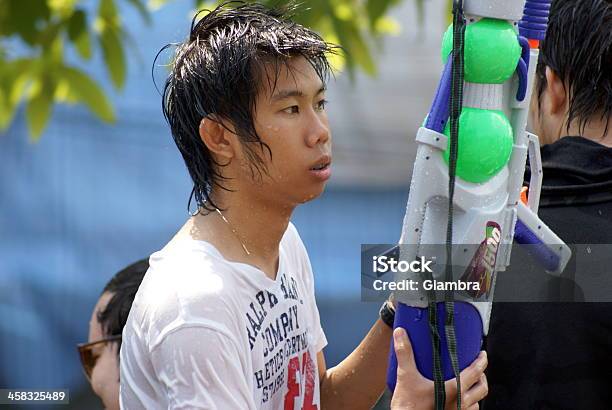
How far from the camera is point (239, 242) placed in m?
1.80

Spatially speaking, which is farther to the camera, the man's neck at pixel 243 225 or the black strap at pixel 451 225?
the man's neck at pixel 243 225

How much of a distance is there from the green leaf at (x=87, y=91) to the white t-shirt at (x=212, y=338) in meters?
1.69

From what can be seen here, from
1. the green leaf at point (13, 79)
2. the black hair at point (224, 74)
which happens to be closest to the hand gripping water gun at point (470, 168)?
the black hair at point (224, 74)

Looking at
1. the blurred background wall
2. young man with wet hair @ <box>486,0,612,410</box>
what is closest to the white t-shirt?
young man with wet hair @ <box>486,0,612,410</box>

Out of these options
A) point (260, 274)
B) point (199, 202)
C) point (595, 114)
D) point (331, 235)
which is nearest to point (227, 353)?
point (260, 274)

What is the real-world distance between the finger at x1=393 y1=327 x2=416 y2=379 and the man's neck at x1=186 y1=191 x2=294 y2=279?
11.1 inches

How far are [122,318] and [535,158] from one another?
117 centimetres

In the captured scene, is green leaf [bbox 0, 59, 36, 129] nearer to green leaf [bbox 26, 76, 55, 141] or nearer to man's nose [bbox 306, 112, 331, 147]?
green leaf [bbox 26, 76, 55, 141]

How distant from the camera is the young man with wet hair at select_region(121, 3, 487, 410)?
1.61 m

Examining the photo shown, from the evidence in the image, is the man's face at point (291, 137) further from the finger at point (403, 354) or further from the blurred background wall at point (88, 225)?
the blurred background wall at point (88, 225)

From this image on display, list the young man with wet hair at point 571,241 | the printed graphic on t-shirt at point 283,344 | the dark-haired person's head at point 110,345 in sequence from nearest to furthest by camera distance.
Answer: the printed graphic on t-shirt at point 283,344 < the young man with wet hair at point 571,241 < the dark-haired person's head at point 110,345

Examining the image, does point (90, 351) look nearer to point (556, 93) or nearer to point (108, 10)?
point (556, 93)

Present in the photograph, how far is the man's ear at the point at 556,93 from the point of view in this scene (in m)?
2.03

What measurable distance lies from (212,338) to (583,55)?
Result: 3.11 ft
